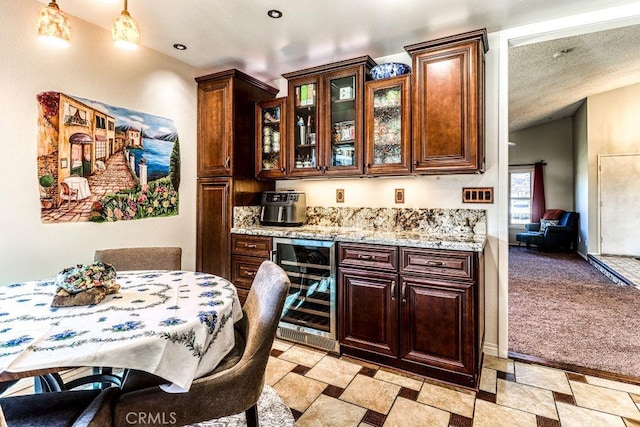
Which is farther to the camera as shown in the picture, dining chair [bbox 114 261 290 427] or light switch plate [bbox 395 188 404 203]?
light switch plate [bbox 395 188 404 203]

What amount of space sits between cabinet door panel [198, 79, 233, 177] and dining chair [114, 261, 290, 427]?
Result: 2.12m

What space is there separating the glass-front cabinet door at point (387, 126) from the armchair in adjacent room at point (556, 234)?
22.9 ft

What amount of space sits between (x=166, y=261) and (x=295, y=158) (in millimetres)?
1498

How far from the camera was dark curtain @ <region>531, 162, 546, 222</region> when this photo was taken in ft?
28.9

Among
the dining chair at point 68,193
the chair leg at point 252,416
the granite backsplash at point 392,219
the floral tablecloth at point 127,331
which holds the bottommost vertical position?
the chair leg at point 252,416

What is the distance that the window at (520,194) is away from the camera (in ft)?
30.2

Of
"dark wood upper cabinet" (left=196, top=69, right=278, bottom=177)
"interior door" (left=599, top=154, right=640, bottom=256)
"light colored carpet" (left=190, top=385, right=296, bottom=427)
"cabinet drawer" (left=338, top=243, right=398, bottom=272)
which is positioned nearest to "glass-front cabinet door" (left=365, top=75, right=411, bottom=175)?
"cabinet drawer" (left=338, top=243, right=398, bottom=272)

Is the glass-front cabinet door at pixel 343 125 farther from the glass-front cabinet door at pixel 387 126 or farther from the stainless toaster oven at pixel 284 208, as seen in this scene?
the stainless toaster oven at pixel 284 208

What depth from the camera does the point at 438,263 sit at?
7.44ft

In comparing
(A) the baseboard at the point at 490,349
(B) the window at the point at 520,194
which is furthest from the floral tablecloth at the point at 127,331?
(B) the window at the point at 520,194

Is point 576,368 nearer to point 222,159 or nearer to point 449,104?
point 449,104

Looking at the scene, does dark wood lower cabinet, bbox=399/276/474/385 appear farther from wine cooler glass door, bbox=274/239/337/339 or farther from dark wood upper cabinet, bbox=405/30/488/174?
dark wood upper cabinet, bbox=405/30/488/174

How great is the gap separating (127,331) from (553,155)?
10.4 meters

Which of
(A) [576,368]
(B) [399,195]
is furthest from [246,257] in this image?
(A) [576,368]
